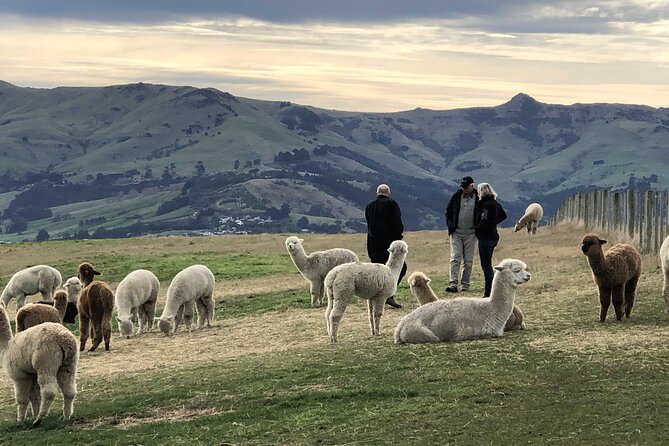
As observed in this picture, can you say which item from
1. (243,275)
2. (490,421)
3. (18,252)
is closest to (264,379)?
(490,421)

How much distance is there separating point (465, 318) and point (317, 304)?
7151 mm

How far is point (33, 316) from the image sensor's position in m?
14.4

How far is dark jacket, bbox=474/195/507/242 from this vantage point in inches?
711

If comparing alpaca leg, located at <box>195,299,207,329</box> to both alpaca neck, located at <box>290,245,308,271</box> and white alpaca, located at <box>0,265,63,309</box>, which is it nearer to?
alpaca neck, located at <box>290,245,308,271</box>

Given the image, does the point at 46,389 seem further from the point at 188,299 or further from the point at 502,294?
the point at 188,299

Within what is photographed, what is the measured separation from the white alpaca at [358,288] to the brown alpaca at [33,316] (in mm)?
4479

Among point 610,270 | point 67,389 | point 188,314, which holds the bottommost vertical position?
point 188,314

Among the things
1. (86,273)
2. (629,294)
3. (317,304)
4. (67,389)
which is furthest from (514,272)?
(86,273)

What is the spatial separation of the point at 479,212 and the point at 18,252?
2738cm

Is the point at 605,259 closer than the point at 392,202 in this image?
Yes

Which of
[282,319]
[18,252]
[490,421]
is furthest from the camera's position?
[18,252]

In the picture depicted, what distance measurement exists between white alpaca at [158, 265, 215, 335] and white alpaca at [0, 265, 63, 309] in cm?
765

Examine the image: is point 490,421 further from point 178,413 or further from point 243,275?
point 243,275

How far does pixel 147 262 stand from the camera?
34031 mm
